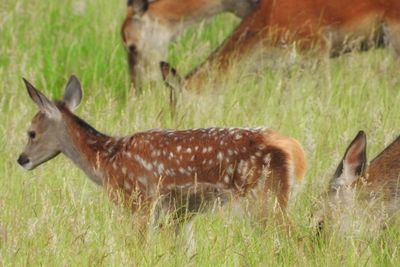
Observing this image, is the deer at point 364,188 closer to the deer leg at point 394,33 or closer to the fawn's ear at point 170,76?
the fawn's ear at point 170,76

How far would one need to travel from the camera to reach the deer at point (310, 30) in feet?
32.4

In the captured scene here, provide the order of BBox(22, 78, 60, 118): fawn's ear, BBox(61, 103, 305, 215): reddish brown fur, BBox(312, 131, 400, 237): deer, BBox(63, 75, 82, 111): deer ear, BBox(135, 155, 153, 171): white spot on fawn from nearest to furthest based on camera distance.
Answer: BBox(312, 131, 400, 237): deer < BBox(61, 103, 305, 215): reddish brown fur < BBox(135, 155, 153, 171): white spot on fawn < BBox(22, 78, 60, 118): fawn's ear < BBox(63, 75, 82, 111): deer ear

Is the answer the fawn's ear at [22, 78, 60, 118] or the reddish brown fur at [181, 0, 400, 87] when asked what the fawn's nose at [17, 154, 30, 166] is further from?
the reddish brown fur at [181, 0, 400, 87]

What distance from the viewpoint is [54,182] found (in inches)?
295

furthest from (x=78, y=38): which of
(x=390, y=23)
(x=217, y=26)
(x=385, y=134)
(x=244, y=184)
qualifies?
(x=244, y=184)

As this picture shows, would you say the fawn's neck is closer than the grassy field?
No

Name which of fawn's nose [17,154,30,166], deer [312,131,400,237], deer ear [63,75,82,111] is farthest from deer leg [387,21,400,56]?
fawn's nose [17,154,30,166]

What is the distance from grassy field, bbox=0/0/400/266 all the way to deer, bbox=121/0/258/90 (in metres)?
0.11

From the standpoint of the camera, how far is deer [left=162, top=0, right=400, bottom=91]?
9.87m

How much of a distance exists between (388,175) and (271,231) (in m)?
0.74

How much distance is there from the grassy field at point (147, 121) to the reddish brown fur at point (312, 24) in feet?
0.62

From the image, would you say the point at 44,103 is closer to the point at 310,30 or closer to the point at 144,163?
the point at 144,163

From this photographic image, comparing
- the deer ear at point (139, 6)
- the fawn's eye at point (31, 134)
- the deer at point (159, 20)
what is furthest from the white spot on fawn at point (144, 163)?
the deer ear at point (139, 6)

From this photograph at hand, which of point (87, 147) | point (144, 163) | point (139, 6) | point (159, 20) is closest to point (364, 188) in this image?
point (144, 163)
